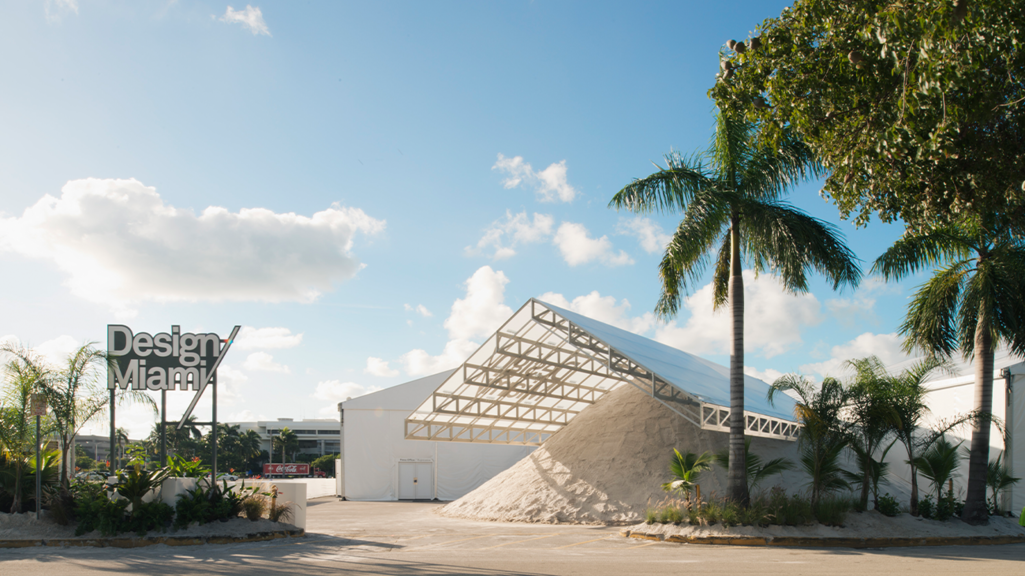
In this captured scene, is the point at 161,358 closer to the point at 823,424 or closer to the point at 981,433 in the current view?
the point at 823,424

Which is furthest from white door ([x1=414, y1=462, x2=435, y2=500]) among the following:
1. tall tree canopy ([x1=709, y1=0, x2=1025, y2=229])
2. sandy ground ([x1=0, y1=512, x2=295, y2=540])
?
tall tree canopy ([x1=709, y1=0, x2=1025, y2=229])

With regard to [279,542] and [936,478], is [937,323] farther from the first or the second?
[279,542]

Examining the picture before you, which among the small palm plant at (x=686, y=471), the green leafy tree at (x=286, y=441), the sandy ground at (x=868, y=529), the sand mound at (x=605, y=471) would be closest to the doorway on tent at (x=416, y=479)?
the sand mound at (x=605, y=471)

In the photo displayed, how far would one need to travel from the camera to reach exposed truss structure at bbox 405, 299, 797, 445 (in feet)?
66.2

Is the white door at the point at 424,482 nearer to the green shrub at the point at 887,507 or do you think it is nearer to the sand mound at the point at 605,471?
the sand mound at the point at 605,471

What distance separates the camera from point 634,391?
27.6 metres

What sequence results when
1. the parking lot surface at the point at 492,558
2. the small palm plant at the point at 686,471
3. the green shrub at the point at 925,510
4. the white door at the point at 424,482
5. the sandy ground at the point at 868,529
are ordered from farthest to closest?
1. the white door at the point at 424,482
2. the green shrub at the point at 925,510
3. the small palm plant at the point at 686,471
4. the sandy ground at the point at 868,529
5. the parking lot surface at the point at 492,558

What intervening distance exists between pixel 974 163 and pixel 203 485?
51.5 feet

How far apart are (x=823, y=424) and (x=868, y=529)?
8.31ft

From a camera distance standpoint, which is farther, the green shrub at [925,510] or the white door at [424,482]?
the white door at [424,482]

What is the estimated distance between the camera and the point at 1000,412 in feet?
68.0

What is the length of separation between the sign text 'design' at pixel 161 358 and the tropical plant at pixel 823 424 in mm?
15261

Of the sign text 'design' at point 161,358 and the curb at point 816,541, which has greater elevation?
the sign text 'design' at point 161,358

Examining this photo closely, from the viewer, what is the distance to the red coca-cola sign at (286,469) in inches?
2913
